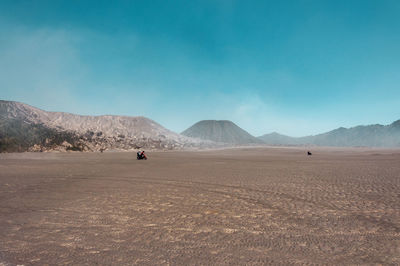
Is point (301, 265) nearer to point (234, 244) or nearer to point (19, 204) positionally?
point (234, 244)

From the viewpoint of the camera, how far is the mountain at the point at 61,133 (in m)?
45.8

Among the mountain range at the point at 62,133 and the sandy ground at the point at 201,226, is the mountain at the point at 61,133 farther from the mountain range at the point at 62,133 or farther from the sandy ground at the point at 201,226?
the sandy ground at the point at 201,226

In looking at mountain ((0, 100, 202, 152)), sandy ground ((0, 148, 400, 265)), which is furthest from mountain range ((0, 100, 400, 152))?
sandy ground ((0, 148, 400, 265))

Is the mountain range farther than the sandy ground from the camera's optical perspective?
Yes

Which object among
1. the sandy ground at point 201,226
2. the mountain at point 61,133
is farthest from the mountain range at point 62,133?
the sandy ground at point 201,226

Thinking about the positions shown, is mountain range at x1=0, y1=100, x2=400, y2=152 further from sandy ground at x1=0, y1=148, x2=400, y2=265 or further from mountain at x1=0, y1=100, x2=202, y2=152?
sandy ground at x1=0, y1=148, x2=400, y2=265

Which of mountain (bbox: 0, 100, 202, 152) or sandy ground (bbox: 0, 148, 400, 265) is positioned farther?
mountain (bbox: 0, 100, 202, 152)

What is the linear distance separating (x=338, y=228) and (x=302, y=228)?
32.3 inches

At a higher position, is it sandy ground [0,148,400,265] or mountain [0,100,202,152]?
mountain [0,100,202,152]

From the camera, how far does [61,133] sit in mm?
52219

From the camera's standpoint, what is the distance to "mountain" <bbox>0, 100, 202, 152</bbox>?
150 feet

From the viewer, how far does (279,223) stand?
19.2 feet

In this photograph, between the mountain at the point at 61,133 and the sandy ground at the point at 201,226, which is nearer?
the sandy ground at the point at 201,226

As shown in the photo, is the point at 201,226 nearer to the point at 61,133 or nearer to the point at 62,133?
the point at 61,133
